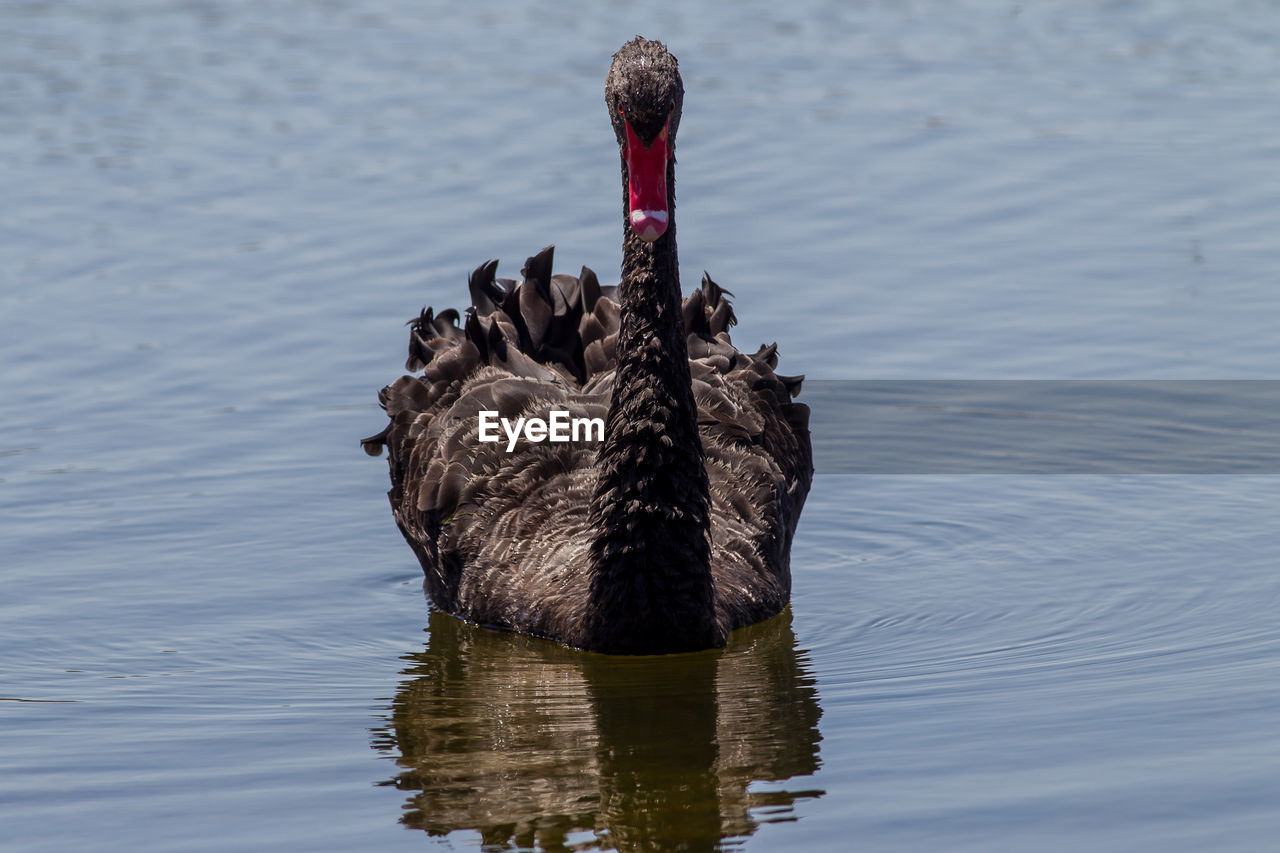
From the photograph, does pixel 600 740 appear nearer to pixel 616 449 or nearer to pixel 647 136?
pixel 616 449

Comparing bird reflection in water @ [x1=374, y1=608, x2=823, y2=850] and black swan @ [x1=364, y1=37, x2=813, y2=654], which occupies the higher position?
black swan @ [x1=364, y1=37, x2=813, y2=654]

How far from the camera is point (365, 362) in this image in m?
11.6

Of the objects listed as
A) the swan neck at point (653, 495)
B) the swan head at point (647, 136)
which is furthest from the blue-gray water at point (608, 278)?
the swan head at point (647, 136)

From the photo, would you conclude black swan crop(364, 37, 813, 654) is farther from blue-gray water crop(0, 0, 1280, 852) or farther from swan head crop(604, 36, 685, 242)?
blue-gray water crop(0, 0, 1280, 852)

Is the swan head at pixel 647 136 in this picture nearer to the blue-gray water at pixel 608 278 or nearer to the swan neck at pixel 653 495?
the swan neck at pixel 653 495

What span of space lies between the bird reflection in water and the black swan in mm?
187

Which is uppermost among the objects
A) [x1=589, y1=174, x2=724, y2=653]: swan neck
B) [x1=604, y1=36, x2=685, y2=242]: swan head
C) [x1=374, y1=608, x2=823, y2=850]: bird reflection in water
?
A: [x1=604, y1=36, x2=685, y2=242]: swan head

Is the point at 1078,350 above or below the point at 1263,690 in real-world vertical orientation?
above

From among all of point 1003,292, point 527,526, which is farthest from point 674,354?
point 1003,292

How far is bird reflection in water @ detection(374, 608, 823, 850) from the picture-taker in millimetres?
6371

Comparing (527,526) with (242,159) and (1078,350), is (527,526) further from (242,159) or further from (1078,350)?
(242,159)

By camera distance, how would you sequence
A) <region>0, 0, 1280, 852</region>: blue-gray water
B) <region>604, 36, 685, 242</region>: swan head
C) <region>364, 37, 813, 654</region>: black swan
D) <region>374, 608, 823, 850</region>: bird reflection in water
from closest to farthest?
<region>374, 608, 823, 850</region>: bird reflection in water, <region>0, 0, 1280, 852</region>: blue-gray water, <region>604, 36, 685, 242</region>: swan head, <region>364, 37, 813, 654</region>: black swan

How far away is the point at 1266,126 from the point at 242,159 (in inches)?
307

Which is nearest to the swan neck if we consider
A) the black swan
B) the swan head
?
the black swan
